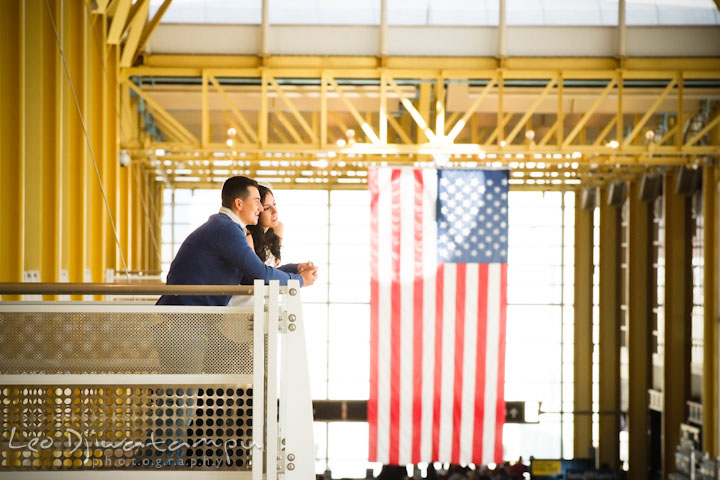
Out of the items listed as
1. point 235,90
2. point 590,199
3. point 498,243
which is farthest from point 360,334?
point 498,243

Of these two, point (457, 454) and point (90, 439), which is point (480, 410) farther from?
point (90, 439)

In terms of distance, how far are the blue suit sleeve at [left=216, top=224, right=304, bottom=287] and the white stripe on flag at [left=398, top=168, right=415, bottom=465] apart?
491 inches

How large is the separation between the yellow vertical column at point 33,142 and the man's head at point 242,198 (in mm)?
7188

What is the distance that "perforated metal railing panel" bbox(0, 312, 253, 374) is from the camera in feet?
16.1

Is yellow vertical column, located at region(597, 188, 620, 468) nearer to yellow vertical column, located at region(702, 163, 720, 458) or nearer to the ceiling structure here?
yellow vertical column, located at region(702, 163, 720, 458)

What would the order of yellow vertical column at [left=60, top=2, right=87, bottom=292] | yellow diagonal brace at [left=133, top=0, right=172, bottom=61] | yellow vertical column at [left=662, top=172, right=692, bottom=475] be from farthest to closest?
yellow vertical column at [left=662, top=172, right=692, bottom=475], yellow diagonal brace at [left=133, top=0, right=172, bottom=61], yellow vertical column at [left=60, top=2, right=87, bottom=292]

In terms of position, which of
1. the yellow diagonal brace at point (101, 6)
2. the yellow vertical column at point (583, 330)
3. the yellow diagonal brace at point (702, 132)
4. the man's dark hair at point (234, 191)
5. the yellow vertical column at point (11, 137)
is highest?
the yellow diagonal brace at point (101, 6)

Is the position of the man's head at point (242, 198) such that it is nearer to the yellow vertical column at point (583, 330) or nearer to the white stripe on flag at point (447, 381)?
the white stripe on flag at point (447, 381)

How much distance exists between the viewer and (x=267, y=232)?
672cm

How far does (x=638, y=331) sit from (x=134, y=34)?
1849cm

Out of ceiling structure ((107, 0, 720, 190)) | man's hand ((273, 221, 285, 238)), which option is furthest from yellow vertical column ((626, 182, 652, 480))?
man's hand ((273, 221, 285, 238))

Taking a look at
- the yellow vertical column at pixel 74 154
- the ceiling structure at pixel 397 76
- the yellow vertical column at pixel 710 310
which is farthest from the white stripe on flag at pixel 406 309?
the yellow vertical column at pixel 710 310

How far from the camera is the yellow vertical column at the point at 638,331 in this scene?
30.4 m

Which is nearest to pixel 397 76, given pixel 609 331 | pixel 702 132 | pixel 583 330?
pixel 702 132
